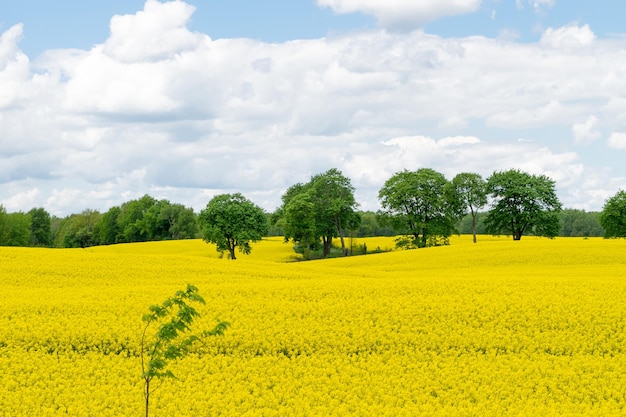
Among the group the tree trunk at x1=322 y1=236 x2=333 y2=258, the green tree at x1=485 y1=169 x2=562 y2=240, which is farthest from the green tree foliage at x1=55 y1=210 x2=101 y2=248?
the green tree at x1=485 y1=169 x2=562 y2=240

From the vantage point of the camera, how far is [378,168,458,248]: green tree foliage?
69.5 meters

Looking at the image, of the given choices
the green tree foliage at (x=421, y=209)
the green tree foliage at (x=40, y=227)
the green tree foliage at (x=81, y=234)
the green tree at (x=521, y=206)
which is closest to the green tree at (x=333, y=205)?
the green tree foliage at (x=421, y=209)

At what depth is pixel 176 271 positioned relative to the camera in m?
30.7

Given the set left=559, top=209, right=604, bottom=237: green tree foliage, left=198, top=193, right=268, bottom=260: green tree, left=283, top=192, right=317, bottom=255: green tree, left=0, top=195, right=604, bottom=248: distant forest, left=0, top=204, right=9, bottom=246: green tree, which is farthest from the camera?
left=559, top=209, right=604, bottom=237: green tree foliage

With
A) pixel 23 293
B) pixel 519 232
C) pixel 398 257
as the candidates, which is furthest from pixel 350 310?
pixel 519 232

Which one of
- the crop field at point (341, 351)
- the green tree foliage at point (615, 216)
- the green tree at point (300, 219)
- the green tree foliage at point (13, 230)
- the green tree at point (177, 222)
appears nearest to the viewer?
the crop field at point (341, 351)

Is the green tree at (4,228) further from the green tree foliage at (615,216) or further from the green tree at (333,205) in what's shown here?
the green tree foliage at (615,216)

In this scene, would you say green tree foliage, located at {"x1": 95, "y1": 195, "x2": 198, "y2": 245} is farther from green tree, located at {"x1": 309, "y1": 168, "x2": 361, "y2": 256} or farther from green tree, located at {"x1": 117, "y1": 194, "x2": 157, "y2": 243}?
green tree, located at {"x1": 309, "y1": 168, "x2": 361, "y2": 256}

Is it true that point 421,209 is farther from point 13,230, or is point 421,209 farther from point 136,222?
point 13,230

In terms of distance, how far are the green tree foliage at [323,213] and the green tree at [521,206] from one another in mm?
16788

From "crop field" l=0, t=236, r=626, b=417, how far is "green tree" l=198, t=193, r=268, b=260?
130 feet

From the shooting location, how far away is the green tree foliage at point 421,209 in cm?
6950

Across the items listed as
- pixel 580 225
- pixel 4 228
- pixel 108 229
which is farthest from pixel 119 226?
pixel 580 225

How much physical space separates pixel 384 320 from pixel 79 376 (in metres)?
8.57
